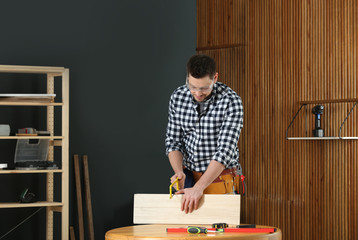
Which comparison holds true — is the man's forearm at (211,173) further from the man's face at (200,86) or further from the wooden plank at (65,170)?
the wooden plank at (65,170)

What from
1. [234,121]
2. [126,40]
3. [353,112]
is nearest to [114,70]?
[126,40]

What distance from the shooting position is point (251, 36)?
5055 mm

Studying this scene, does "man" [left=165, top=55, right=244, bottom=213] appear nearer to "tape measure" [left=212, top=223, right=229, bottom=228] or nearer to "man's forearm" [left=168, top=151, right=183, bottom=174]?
"man's forearm" [left=168, top=151, right=183, bottom=174]

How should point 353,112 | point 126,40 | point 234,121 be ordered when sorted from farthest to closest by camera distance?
point 126,40
point 353,112
point 234,121

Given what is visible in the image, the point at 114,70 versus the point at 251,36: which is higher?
the point at 251,36

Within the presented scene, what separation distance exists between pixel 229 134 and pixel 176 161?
30cm

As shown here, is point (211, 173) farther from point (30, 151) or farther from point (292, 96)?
point (292, 96)

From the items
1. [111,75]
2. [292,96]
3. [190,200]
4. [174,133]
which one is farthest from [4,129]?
[292,96]

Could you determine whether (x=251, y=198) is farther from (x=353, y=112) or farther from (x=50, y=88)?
(x=50, y=88)

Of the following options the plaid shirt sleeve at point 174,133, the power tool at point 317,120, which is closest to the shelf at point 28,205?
the plaid shirt sleeve at point 174,133

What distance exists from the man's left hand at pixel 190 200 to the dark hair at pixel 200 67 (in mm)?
513

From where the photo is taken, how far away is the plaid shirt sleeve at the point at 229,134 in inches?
95.7

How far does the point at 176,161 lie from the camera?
258 centimetres

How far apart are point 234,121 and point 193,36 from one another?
2.82 metres
